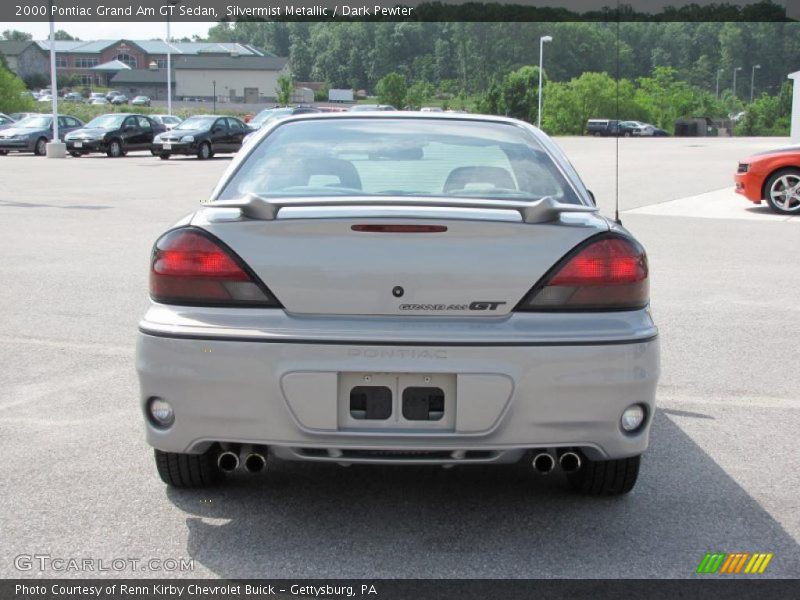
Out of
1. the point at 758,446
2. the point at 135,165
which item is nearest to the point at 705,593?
the point at 758,446

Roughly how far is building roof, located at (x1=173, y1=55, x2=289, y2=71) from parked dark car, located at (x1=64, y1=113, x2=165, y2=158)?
373 ft

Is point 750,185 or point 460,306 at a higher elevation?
point 460,306

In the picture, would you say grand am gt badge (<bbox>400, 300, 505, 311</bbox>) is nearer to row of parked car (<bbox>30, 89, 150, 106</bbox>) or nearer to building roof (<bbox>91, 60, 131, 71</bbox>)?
row of parked car (<bbox>30, 89, 150, 106</bbox>)

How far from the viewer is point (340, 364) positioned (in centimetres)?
345

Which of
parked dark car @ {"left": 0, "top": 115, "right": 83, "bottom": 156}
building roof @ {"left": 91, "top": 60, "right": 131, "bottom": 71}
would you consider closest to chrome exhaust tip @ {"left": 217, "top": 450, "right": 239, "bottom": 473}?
parked dark car @ {"left": 0, "top": 115, "right": 83, "bottom": 156}

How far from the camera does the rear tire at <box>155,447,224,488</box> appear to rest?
13.2 feet

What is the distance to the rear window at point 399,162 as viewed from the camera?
168 inches

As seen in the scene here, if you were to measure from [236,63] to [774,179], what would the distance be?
5496 inches

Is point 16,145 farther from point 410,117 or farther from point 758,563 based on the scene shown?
point 758,563

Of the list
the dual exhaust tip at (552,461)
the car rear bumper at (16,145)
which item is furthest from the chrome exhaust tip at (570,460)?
the car rear bumper at (16,145)

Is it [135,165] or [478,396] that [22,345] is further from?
[135,165]

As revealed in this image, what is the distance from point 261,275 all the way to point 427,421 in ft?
2.41

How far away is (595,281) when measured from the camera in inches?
143

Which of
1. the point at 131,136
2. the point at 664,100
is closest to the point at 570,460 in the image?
the point at 131,136
